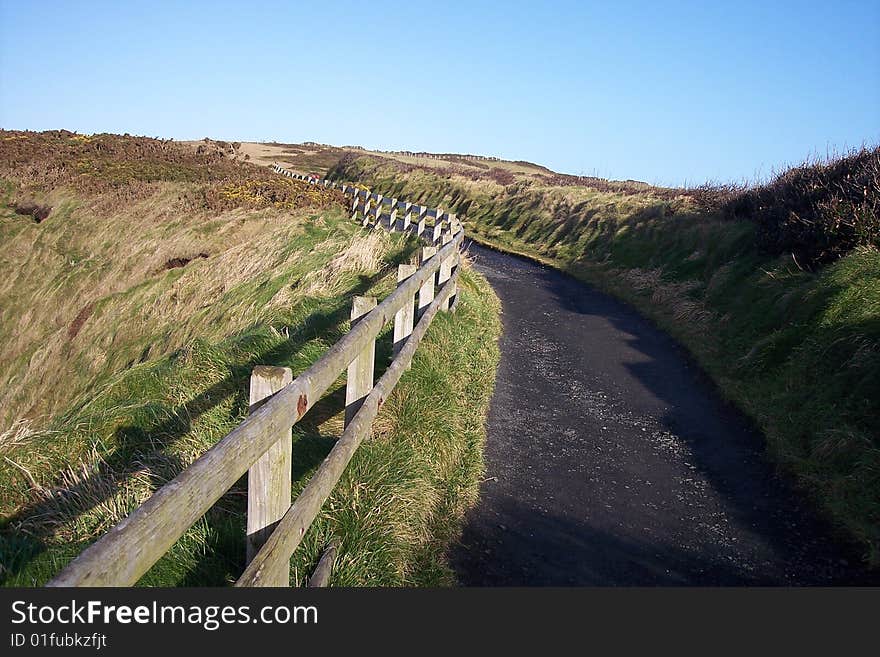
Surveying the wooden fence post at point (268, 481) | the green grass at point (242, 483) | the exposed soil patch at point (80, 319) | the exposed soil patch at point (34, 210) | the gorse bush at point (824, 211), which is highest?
the gorse bush at point (824, 211)

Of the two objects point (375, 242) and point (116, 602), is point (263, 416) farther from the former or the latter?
point (375, 242)

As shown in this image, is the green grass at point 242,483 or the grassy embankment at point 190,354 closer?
the green grass at point 242,483

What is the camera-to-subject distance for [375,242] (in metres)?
11.5

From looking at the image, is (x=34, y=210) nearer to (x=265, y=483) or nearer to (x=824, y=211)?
(x=265, y=483)

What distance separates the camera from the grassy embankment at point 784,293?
5.86 m

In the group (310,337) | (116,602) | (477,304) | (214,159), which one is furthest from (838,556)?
(214,159)

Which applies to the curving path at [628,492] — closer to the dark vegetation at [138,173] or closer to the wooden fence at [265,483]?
the wooden fence at [265,483]

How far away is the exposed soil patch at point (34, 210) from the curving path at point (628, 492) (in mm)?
15641

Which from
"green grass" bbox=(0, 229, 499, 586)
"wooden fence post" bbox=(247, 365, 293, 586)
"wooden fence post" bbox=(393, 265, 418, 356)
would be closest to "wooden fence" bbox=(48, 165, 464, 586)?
"wooden fence post" bbox=(247, 365, 293, 586)

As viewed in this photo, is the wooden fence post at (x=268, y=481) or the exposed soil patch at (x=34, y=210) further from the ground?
the exposed soil patch at (x=34, y=210)

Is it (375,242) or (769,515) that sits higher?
(375,242)

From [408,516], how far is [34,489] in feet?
8.94

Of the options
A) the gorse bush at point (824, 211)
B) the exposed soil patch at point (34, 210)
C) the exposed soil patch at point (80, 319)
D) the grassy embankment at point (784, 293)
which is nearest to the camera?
the grassy embankment at point (784, 293)

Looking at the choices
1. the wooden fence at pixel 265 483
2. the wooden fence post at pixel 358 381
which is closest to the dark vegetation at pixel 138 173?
the wooden fence post at pixel 358 381
